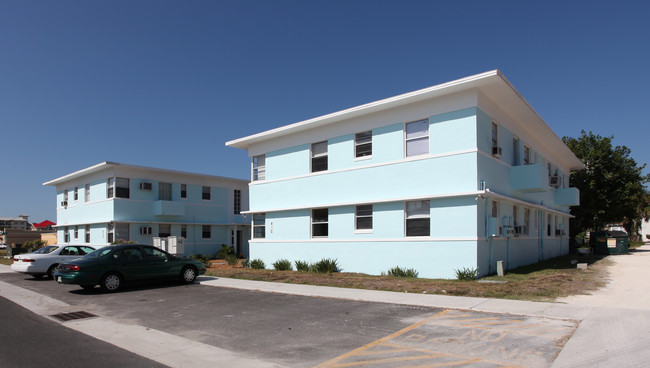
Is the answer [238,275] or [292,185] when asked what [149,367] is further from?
[292,185]

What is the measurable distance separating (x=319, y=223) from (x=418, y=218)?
5.01 m

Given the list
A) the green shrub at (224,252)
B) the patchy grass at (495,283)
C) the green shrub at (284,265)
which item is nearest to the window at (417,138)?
the patchy grass at (495,283)

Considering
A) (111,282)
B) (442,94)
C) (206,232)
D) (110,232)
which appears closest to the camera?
(111,282)

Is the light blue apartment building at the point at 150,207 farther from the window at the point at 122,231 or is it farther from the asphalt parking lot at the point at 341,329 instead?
the asphalt parking lot at the point at 341,329

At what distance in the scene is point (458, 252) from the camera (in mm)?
14312

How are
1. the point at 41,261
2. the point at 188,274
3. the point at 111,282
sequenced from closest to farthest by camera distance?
the point at 111,282 → the point at 188,274 → the point at 41,261

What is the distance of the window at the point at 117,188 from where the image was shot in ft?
91.4

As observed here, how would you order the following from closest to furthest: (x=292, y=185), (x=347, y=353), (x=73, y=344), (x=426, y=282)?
1. (x=347, y=353)
2. (x=73, y=344)
3. (x=426, y=282)
4. (x=292, y=185)

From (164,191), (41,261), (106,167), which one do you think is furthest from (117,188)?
(41,261)

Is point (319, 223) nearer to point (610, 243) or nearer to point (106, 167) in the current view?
point (106, 167)

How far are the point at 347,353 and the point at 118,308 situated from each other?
7.06 meters

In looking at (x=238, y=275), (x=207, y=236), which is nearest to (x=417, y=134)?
(x=238, y=275)

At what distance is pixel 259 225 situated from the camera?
2220 cm

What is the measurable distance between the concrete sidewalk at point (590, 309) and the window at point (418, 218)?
4.03m
